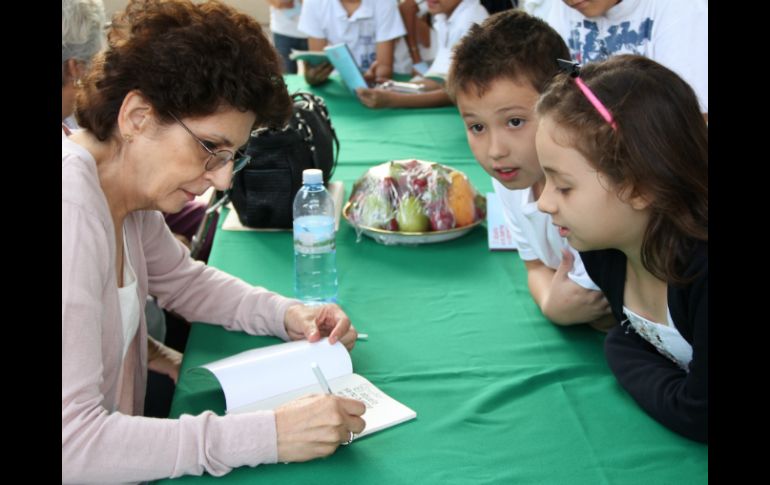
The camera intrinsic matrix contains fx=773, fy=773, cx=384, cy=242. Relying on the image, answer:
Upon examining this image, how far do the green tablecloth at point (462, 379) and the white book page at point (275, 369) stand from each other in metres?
0.04

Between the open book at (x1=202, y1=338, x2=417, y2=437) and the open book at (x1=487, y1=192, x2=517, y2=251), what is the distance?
64cm

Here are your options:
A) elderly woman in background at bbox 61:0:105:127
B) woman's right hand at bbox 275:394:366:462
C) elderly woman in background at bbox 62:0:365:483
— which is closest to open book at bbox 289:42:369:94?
elderly woman in background at bbox 61:0:105:127

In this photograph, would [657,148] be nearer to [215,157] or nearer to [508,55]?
[508,55]

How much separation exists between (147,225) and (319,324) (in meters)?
0.39

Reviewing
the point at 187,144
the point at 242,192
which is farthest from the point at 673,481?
the point at 242,192

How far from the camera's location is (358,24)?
3.80 meters

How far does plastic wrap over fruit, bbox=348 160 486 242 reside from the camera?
1.89 m

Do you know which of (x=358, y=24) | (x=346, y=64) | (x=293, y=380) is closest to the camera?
(x=293, y=380)

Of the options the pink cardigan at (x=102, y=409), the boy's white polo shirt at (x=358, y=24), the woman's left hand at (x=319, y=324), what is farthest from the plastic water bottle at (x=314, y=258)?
the boy's white polo shirt at (x=358, y=24)

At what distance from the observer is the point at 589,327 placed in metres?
1.47

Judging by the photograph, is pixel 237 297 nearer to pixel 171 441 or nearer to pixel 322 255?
pixel 322 255

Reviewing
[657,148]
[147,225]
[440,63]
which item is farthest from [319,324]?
[440,63]

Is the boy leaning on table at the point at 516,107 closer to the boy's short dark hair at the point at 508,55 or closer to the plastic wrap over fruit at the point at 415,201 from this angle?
the boy's short dark hair at the point at 508,55
